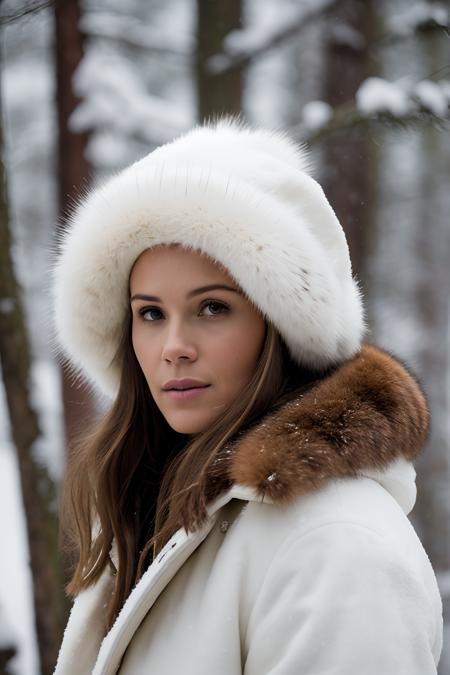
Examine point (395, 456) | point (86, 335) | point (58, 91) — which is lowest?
point (395, 456)

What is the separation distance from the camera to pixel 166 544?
198 centimetres

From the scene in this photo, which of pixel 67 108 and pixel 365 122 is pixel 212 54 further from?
pixel 365 122

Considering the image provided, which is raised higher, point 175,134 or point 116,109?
point 116,109

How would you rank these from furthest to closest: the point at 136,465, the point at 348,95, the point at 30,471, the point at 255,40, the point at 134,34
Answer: the point at 134,34 < the point at 255,40 < the point at 348,95 < the point at 30,471 < the point at 136,465

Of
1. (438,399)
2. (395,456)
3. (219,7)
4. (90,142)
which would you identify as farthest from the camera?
(438,399)

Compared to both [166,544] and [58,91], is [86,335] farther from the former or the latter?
[58,91]

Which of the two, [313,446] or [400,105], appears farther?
[400,105]

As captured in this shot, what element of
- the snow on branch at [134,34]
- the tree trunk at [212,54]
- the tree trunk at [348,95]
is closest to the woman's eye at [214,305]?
the tree trunk at [348,95]

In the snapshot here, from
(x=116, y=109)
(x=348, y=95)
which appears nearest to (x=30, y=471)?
(x=116, y=109)

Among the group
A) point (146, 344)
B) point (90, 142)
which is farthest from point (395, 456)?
point (90, 142)

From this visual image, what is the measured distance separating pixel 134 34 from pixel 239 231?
18.3 ft

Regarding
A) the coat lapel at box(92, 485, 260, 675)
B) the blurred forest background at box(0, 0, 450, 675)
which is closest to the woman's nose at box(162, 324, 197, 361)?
the coat lapel at box(92, 485, 260, 675)

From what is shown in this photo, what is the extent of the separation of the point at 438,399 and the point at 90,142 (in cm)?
642

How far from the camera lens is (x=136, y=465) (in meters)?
2.56
